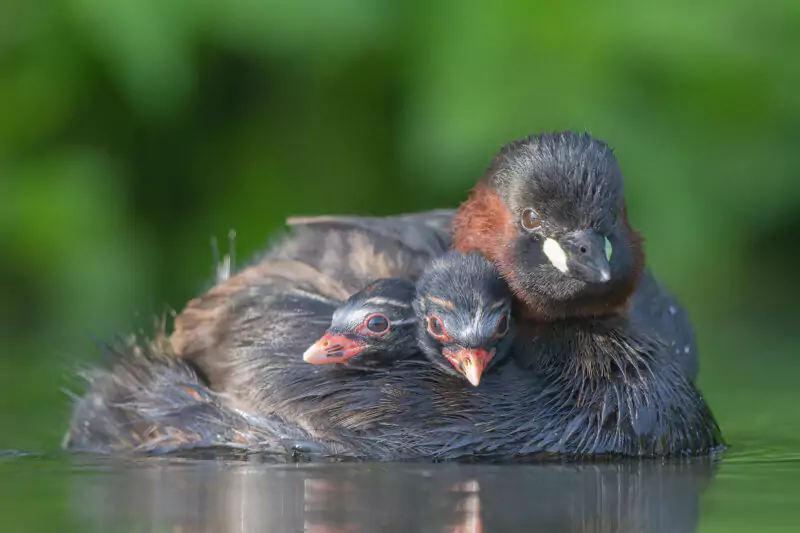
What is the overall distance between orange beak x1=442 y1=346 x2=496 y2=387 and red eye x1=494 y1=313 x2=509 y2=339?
96 mm

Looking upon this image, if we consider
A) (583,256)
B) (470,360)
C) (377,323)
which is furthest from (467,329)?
(583,256)

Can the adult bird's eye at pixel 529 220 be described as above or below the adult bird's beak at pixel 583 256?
above

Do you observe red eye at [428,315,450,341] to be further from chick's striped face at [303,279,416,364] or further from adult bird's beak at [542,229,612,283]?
adult bird's beak at [542,229,612,283]

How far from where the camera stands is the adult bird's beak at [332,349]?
698cm

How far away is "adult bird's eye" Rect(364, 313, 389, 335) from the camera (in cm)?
704

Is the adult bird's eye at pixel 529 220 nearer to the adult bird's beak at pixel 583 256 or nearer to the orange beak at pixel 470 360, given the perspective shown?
the adult bird's beak at pixel 583 256

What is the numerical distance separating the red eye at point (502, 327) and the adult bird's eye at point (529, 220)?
1.40 ft

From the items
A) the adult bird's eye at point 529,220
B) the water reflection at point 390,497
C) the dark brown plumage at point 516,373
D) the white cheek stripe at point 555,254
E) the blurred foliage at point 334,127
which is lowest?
the water reflection at point 390,497

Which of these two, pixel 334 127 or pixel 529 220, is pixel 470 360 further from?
pixel 334 127

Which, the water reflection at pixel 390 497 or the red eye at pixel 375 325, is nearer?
the water reflection at pixel 390 497

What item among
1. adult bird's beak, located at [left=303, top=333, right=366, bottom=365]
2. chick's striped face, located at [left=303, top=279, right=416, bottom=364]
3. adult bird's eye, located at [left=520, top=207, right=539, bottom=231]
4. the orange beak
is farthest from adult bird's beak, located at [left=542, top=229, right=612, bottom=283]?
adult bird's beak, located at [left=303, top=333, right=366, bottom=365]

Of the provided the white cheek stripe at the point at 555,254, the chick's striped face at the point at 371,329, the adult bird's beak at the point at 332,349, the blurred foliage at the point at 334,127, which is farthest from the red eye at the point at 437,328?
the blurred foliage at the point at 334,127

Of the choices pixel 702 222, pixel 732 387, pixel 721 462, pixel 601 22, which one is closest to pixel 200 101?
pixel 601 22

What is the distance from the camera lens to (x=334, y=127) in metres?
11.7
